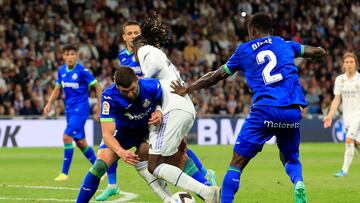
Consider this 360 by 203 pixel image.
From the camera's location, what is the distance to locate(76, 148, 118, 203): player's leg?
29.0 feet

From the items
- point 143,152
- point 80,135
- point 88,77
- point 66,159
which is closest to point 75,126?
point 80,135

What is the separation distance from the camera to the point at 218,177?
1410 centimetres

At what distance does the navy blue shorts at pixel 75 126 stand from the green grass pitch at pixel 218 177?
2.40ft

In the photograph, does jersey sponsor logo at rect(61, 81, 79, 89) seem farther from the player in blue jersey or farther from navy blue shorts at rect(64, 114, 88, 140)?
the player in blue jersey

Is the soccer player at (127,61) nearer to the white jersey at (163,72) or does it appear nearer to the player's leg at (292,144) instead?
the white jersey at (163,72)

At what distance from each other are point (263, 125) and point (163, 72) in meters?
1.36

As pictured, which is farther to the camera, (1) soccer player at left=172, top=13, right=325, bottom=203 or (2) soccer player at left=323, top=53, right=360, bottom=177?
(2) soccer player at left=323, top=53, right=360, bottom=177

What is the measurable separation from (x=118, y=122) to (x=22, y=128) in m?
15.2

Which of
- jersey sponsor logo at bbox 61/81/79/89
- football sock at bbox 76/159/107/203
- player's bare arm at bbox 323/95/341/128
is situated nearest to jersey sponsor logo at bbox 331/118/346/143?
player's bare arm at bbox 323/95/341/128

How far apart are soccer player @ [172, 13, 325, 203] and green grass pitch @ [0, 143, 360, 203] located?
5.63 feet

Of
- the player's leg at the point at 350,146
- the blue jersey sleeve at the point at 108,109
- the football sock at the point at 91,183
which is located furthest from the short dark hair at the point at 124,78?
the player's leg at the point at 350,146

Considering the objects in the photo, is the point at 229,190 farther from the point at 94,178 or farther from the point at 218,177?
the point at 218,177

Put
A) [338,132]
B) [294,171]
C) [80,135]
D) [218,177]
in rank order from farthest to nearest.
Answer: [338,132] < [80,135] < [218,177] < [294,171]

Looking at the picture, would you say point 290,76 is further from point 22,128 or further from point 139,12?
point 139,12
